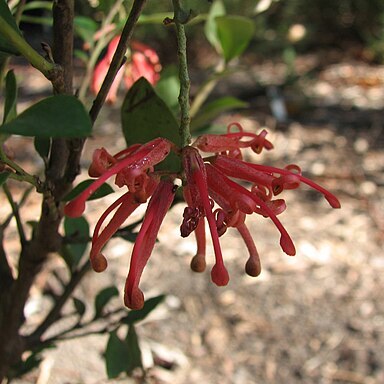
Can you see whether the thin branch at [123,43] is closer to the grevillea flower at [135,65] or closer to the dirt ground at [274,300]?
the grevillea flower at [135,65]

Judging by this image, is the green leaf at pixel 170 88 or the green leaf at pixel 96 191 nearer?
the green leaf at pixel 96 191

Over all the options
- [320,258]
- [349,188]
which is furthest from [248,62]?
[320,258]

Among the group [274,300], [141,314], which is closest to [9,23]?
[141,314]

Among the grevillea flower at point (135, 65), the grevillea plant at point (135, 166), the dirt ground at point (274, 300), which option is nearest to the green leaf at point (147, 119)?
the grevillea plant at point (135, 166)

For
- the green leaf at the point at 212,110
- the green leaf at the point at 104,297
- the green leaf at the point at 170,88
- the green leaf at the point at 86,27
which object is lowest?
the green leaf at the point at 104,297

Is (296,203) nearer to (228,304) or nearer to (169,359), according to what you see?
(228,304)

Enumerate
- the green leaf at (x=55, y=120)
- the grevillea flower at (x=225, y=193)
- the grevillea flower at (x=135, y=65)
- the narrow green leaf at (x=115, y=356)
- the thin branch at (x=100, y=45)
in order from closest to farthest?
1. the green leaf at (x=55, y=120)
2. the grevillea flower at (x=225, y=193)
3. the thin branch at (x=100, y=45)
4. the narrow green leaf at (x=115, y=356)
5. the grevillea flower at (x=135, y=65)

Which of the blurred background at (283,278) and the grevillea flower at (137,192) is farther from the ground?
the grevillea flower at (137,192)
